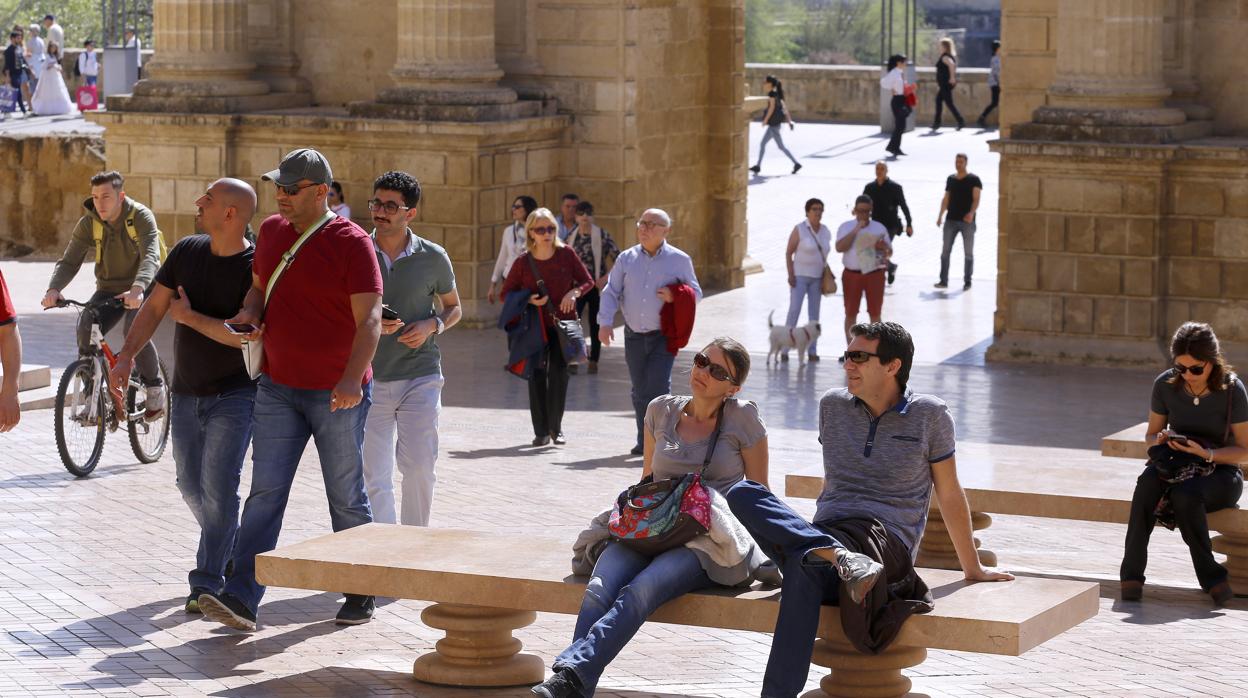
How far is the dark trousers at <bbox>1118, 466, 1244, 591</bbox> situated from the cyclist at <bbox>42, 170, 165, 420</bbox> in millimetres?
5442

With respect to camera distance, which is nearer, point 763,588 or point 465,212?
point 763,588

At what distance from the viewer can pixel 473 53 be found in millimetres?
20797

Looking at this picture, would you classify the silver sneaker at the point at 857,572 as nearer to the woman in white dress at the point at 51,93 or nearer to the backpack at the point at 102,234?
the backpack at the point at 102,234

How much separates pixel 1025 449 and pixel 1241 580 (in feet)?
13.2

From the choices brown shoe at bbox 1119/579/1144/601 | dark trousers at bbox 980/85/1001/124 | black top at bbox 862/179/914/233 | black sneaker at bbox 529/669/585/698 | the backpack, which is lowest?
brown shoe at bbox 1119/579/1144/601

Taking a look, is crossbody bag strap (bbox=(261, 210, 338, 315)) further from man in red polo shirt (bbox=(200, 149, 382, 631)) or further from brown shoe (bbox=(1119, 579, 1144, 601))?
brown shoe (bbox=(1119, 579, 1144, 601))

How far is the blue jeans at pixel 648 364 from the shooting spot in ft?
43.7

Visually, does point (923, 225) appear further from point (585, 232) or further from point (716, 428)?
point (716, 428)

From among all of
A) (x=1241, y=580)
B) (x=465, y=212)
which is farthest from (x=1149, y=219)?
(x=1241, y=580)

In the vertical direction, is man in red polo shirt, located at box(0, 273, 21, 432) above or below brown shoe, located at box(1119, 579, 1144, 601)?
above

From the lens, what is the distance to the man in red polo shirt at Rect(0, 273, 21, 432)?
26.7 feet

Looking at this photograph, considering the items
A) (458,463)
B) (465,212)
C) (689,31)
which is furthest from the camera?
(689,31)

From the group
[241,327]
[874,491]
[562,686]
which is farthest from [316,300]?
[874,491]

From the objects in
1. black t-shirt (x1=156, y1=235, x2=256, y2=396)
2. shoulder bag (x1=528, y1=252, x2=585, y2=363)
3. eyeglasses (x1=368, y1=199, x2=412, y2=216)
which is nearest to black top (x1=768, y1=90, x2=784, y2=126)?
shoulder bag (x1=528, y1=252, x2=585, y2=363)
